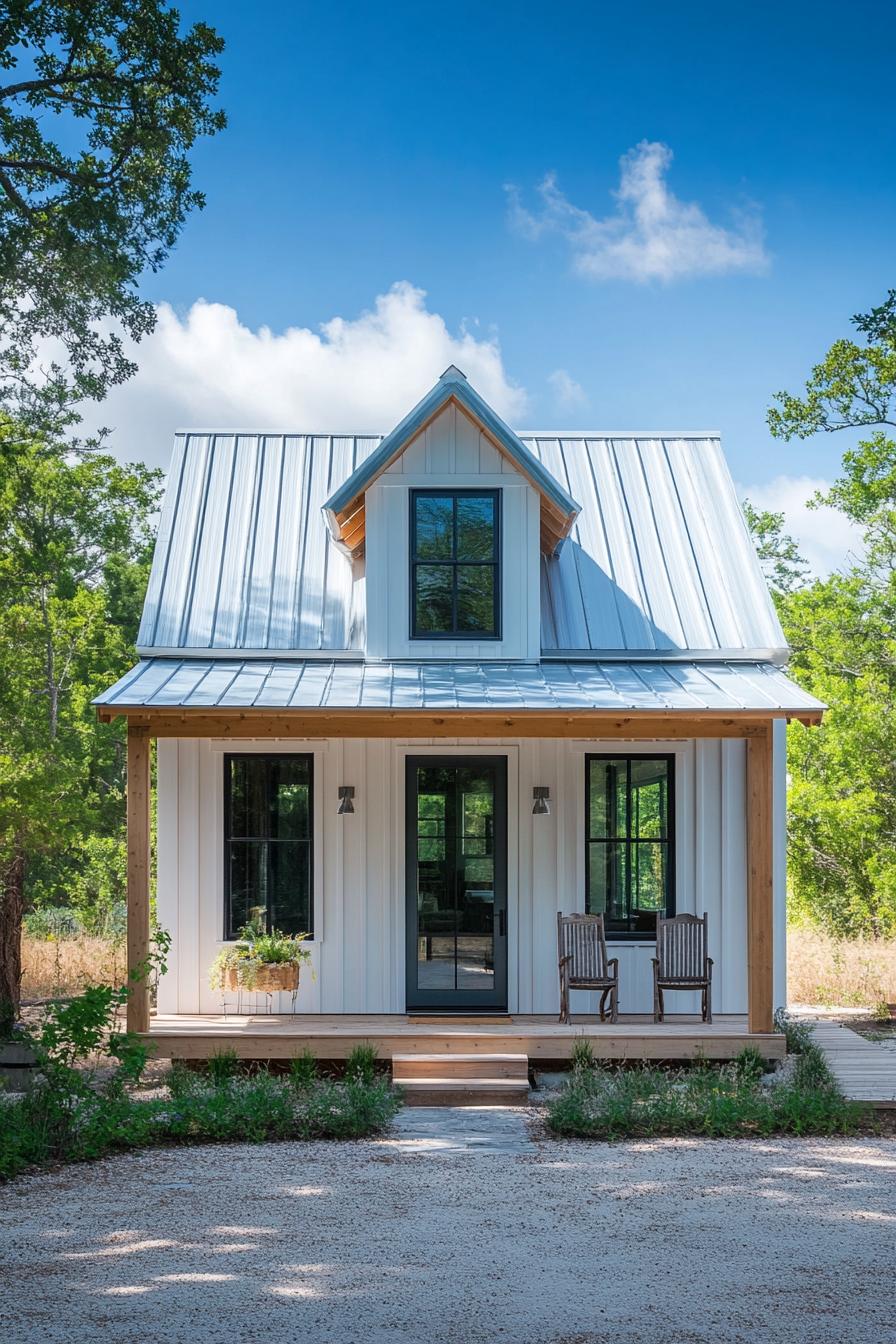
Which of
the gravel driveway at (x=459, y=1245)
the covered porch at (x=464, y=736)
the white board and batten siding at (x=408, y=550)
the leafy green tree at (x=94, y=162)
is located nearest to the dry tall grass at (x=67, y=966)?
the covered porch at (x=464, y=736)

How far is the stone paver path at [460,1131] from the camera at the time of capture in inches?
328

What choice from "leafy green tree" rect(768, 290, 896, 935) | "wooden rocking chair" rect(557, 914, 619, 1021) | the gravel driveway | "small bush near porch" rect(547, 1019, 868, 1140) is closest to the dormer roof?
"wooden rocking chair" rect(557, 914, 619, 1021)

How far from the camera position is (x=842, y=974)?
15.3 meters

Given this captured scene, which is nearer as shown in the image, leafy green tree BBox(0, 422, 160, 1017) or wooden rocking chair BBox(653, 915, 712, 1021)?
wooden rocking chair BBox(653, 915, 712, 1021)

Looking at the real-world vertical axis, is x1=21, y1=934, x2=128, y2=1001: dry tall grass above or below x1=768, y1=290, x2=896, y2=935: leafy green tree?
below

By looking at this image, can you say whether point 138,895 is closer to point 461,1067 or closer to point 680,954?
point 461,1067

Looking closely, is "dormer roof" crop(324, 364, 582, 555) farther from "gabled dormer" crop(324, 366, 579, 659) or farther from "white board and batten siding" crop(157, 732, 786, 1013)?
"white board and batten siding" crop(157, 732, 786, 1013)

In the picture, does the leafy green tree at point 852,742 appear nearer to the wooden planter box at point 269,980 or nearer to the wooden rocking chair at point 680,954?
the wooden rocking chair at point 680,954

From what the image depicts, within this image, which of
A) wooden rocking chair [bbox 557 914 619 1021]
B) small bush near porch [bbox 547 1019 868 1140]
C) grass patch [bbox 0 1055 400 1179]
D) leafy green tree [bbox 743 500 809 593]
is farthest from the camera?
leafy green tree [bbox 743 500 809 593]

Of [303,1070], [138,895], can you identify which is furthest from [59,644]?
[303,1070]

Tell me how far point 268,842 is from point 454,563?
3.22 m

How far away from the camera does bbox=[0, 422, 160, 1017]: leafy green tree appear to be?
13672 millimetres

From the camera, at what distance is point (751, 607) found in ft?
41.1

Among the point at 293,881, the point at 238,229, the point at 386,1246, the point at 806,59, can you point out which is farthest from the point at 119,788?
the point at 386,1246
